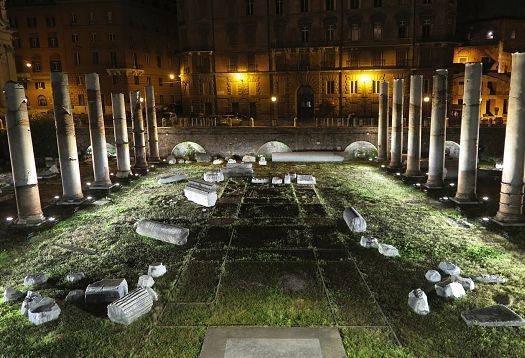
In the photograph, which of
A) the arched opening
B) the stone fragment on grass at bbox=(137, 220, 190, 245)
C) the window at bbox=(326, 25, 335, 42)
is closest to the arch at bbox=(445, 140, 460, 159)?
the arched opening

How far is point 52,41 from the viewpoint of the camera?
4659 cm

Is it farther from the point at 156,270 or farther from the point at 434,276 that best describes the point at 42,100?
the point at 434,276

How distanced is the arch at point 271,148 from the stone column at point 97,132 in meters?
13.5

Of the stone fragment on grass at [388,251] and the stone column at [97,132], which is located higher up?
the stone column at [97,132]

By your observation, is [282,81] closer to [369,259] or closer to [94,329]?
[369,259]

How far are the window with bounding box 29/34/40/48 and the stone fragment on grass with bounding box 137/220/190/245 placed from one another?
43.9 metres

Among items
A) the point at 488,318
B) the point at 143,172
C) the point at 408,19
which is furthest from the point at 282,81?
the point at 488,318

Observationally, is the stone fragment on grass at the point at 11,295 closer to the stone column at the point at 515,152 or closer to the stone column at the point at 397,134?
the stone column at the point at 515,152

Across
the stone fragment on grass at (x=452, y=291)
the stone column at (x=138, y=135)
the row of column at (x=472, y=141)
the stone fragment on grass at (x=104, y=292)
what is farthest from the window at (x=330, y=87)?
the stone fragment on grass at (x=104, y=292)

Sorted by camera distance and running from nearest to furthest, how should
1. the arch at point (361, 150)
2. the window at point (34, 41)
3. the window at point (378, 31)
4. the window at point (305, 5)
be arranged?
the arch at point (361, 150), the window at point (378, 31), the window at point (305, 5), the window at point (34, 41)

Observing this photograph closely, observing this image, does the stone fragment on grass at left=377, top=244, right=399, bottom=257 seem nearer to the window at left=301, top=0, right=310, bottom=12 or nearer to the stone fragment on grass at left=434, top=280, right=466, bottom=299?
the stone fragment on grass at left=434, top=280, right=466, bottom=299

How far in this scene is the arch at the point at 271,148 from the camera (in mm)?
29828

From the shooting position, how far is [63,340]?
22.7ft

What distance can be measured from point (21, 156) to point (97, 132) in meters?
5.13
